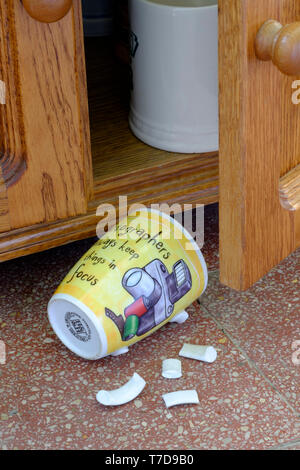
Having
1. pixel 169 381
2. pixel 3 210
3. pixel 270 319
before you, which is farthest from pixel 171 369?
pixel 3 210

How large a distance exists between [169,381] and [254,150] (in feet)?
0.95

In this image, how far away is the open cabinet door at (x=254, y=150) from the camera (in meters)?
0.62

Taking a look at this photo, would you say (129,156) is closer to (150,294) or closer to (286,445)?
(150,294)

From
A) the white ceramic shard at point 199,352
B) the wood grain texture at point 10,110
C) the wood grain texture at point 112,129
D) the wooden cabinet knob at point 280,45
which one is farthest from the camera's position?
the wood grain texture at point 112,129

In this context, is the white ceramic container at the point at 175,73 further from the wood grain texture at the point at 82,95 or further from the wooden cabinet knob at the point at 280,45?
the wooden cabinet knob at the point at 280,45

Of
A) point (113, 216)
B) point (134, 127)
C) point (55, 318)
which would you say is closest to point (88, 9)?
point (134, 127)

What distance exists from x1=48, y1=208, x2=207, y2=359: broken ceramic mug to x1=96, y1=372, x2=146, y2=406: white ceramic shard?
42mm

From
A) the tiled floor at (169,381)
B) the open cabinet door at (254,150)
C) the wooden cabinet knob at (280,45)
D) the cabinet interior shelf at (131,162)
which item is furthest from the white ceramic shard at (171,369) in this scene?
the wooden cabinet knob at (280,45)

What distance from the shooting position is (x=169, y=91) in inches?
36.8

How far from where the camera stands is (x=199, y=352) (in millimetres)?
824

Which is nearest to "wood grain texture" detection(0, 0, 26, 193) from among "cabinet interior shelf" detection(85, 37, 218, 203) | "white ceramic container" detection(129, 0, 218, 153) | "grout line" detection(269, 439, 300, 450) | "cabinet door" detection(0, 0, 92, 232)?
"cabinet door" detection(0, 0, 92, 232)

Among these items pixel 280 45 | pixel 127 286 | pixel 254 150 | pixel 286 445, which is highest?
pixel 280 45

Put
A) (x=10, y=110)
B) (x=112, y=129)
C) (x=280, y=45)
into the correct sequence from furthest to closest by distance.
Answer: (x=112, y=129), (x=10, y=110), (x=280, y=45)
